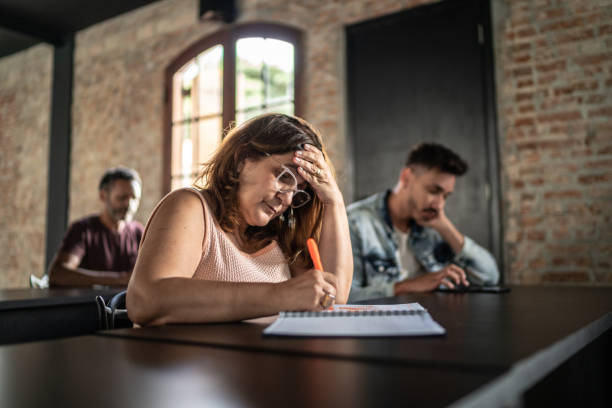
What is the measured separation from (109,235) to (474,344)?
133 inches

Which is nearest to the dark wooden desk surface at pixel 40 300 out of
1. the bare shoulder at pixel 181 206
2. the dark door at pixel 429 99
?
the bare shoulder at pixel 181 206

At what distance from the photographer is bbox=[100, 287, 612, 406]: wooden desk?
0.62 meters

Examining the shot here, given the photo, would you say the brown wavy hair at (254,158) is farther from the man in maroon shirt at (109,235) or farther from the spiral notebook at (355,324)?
the man in maroon shirt at (109,235)

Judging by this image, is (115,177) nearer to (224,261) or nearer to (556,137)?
(224,261)

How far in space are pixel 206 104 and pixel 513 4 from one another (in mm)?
2962

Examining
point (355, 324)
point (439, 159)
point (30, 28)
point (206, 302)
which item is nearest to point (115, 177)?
point (439, 159)

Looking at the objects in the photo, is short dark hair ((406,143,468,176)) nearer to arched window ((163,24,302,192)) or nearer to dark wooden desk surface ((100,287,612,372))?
dark wooden desk surface ((100,287,612,372))

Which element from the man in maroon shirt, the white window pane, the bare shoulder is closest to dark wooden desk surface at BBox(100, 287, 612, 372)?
the bare shoulder

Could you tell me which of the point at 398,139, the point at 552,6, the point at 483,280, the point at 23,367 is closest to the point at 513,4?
the point at 552,6

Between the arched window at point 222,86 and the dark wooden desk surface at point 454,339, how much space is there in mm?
3506

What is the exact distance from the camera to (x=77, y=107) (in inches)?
245

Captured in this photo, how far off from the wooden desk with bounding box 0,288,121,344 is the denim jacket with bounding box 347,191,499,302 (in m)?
1.19

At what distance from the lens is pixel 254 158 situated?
4.99 ft

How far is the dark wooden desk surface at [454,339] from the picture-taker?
27.2 inches
